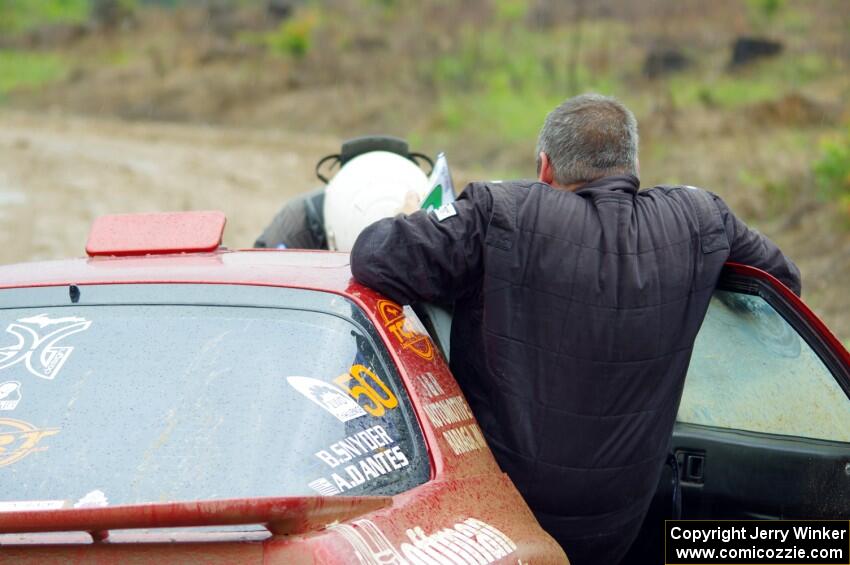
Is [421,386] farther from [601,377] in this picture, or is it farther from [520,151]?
[520,151]

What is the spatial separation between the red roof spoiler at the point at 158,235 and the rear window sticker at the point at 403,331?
1.94ft

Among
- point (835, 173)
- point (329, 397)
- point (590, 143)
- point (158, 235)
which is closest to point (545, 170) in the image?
point (590, 143)

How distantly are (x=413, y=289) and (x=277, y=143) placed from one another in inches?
728

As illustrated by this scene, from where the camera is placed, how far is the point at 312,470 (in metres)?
2.23

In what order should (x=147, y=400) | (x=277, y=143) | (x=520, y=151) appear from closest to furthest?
(x=147, y=400) → (x=520, y=151) → (x=277, y=143)

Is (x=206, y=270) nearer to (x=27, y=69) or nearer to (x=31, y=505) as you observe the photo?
(x=31, y=505)

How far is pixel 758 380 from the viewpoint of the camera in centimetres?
320

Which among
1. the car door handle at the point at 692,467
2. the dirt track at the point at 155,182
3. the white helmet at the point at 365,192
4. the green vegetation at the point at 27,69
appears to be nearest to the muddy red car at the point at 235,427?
the car door handle at the point at 692,467

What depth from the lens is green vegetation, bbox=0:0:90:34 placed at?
36344mm

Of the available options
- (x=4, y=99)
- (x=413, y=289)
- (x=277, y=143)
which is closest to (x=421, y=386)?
(x=413, y=289)

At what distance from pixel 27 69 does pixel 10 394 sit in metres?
31.2

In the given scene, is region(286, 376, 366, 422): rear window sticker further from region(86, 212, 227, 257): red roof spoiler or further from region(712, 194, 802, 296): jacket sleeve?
region(712, 194, 802, 296): jacket sleeve

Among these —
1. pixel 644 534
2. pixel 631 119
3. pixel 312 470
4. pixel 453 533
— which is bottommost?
pixel 644 534

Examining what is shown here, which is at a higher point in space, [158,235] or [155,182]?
[158,235]
